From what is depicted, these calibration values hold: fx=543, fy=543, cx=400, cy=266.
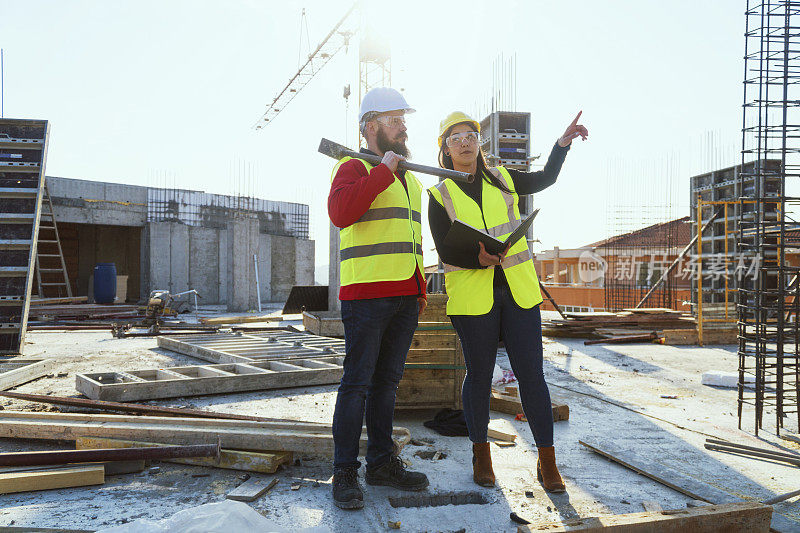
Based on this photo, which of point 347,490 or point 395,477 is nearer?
point 347,490

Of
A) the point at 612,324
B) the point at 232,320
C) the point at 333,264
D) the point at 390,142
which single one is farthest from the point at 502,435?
the point at 333,264

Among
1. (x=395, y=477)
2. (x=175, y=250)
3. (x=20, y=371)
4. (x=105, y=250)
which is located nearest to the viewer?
(x=395, y=477)

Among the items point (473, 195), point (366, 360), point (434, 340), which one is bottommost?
point (434, 340)

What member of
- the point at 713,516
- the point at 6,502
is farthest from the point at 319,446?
the point at 713,516

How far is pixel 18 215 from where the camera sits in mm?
7699

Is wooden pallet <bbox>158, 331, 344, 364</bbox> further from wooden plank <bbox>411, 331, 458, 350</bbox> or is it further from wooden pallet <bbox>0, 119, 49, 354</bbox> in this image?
wooden plank <bbox>411, 331, 458, 350</bbox>

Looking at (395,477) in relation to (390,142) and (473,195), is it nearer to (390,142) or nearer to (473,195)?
(473,195)

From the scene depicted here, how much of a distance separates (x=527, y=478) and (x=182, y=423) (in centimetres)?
210

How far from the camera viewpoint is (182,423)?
133 inches

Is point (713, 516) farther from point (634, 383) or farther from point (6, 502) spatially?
point (634, 383)

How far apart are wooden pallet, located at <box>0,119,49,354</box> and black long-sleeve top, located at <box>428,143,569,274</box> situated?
265 inches

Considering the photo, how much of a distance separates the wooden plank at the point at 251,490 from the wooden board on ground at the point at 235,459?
3.7 inches

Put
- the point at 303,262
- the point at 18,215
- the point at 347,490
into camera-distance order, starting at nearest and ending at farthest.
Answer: the point at 347,490 < the point at 18,215 < the point at 303,262

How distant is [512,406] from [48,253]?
76.1ft
